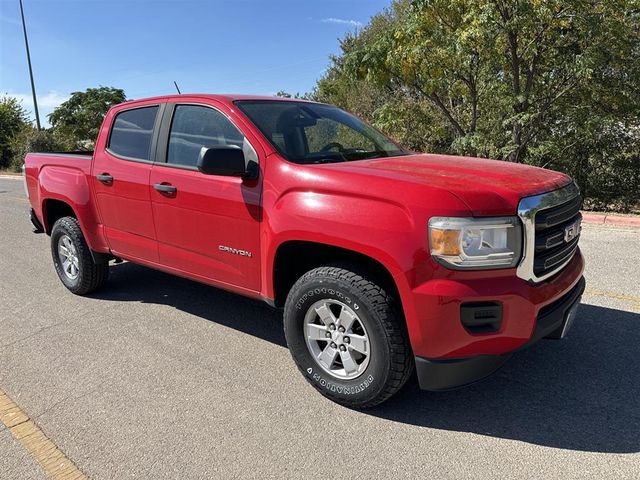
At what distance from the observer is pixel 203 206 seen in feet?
12.2

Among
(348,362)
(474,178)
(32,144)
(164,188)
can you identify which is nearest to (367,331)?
(348,362)

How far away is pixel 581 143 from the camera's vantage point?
9844 millimetres

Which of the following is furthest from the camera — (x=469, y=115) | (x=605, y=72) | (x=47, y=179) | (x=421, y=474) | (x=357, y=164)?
(x=469, y=115)

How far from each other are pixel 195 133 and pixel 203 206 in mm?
628

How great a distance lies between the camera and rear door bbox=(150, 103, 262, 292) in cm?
350

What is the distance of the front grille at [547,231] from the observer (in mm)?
2686

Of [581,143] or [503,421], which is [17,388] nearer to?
[503,421]

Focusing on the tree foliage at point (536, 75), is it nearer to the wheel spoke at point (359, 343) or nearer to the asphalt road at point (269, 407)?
the asphalt road at point (269, 407)

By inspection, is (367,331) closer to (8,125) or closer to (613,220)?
(613,220)

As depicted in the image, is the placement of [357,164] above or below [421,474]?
above

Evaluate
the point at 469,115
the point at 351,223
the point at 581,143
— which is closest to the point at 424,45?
the point at 469,115

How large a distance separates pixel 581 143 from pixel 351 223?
8.63 meters

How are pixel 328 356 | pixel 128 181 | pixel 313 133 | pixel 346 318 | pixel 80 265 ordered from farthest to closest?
pixel 80 265
pixel 128 181
pixel 313 133
pixel 328 356
pixel 346 318

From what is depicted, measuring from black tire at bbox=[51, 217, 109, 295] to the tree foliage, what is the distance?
6.95 meters
